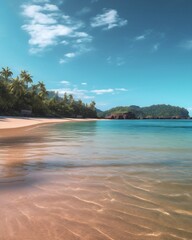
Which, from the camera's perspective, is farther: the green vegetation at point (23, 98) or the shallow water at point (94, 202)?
the green vegetation at point (23, 98)

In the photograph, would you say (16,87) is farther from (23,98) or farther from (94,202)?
(94,202)

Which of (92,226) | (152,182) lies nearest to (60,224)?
(92,226)

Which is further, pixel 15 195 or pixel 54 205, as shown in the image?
pixel 15 195

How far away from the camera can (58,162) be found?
941 centimetres

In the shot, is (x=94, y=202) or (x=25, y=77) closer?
(x=94, y=202)

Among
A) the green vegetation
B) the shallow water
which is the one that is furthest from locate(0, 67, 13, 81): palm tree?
the shallow water


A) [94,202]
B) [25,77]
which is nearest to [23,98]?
[25,77]

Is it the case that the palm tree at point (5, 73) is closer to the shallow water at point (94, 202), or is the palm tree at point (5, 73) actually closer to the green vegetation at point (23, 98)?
the green vegetation at point (23, 98)

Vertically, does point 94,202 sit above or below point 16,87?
below

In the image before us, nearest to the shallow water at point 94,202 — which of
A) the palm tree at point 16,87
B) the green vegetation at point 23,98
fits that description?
the green vegetation at point 23,98

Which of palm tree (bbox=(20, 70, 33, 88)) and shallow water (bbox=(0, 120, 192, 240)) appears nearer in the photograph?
shallow water (bbox=(0, 120, 192, 240))

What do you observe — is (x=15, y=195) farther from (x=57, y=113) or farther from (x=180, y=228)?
(x=57, y=113)

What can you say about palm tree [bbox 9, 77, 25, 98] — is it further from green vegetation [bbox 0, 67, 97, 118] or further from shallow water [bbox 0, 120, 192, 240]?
shallow water [bbox 0, 120, 192, 240]

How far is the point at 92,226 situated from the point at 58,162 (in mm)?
5724
